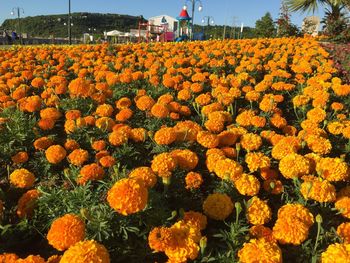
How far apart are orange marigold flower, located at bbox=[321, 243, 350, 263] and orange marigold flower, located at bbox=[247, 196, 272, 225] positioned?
420 millimetres

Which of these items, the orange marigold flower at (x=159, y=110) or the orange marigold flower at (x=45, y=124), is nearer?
the orange marigold flower at (x=45, y=124)

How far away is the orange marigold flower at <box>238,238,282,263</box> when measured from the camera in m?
1.63

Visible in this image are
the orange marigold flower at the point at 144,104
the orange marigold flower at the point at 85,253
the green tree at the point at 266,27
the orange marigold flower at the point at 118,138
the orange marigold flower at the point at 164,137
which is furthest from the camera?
the green tree at the point at 266,27

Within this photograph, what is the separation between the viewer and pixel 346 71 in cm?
568

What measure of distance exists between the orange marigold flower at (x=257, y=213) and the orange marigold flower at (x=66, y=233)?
91cm

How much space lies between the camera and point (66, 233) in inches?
66.9

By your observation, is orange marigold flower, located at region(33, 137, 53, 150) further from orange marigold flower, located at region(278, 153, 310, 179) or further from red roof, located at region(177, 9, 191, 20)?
red roof, located at region(177, 9, 191, 20)

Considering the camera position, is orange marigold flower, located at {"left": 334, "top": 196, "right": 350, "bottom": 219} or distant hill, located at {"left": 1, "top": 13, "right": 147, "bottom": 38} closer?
orange marigold flower, located at {"left": 334, "top": 196, "right": 350, "bottom": 219}

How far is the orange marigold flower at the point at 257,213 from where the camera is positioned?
80.6 inches

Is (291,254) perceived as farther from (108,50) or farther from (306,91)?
(108,50)

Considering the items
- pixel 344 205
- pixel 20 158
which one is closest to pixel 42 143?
pixel 20 158

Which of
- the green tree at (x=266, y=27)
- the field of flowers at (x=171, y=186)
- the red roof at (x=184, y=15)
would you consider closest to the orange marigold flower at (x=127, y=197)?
the field of flowers at (x=171, y=186)

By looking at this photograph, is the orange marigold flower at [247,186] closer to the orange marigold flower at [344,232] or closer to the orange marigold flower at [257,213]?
the orange marigold flower at [257,213]

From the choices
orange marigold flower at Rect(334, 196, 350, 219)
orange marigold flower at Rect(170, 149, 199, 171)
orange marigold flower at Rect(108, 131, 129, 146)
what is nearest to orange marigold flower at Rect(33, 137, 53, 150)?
orange marigold flower at Rect(108, 131, 129, 146)
